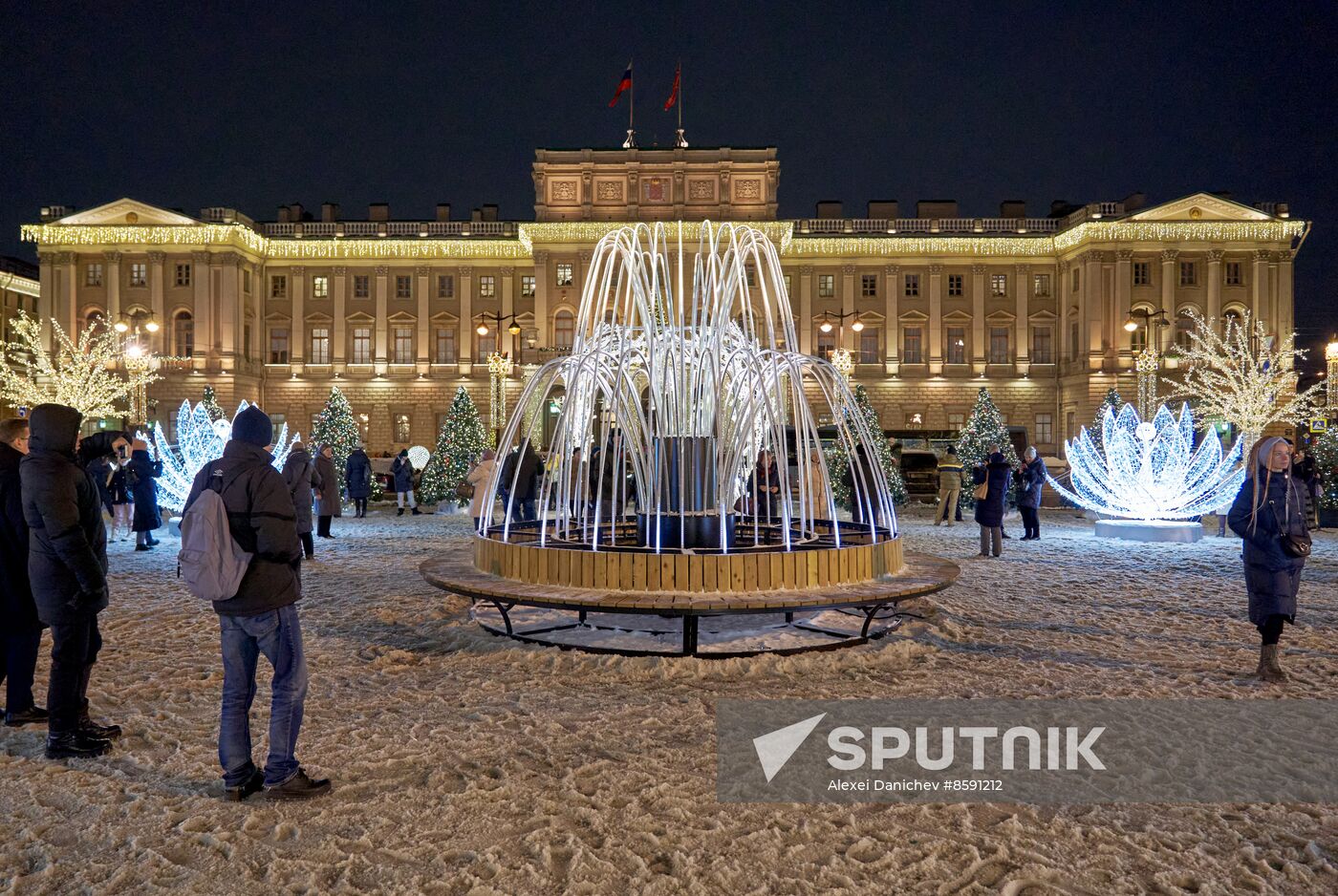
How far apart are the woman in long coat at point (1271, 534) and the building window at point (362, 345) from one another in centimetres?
5128

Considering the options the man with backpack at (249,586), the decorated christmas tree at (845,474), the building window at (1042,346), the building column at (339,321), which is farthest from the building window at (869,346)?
the man with backpack at (249,586)

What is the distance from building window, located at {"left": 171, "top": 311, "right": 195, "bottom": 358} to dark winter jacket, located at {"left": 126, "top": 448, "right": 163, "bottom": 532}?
135ft

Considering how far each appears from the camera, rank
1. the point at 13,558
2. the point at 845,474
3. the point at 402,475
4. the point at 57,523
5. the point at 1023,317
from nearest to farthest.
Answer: the point at 57,523 → the point at 13,558 → the point at 402,475 → the point at 845,474 → the point at 1023,317

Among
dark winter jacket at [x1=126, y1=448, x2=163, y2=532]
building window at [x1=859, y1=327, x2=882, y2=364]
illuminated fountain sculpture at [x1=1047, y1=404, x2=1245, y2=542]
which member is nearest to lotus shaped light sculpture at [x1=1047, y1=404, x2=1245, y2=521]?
illuminated fountain sculpture at [x1=1047, y1=404, x2=1245, y2=542]

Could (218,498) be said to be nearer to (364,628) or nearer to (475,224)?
(364,628)

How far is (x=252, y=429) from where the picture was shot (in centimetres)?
406

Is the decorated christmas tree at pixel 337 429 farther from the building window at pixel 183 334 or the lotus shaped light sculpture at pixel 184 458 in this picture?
the building window at pixel 183 334

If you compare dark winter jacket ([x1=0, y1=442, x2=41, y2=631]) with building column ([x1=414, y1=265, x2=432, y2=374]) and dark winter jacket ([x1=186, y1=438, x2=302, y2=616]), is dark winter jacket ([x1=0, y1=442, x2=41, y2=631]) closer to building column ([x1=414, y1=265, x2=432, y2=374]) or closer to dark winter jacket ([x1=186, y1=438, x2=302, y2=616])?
dark winter jacket ([x1=186, y1=438, x2=302, y2=616])

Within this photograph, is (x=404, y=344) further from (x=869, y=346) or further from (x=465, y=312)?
(x=869, y=346)

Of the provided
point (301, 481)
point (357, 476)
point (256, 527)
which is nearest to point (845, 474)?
point (357, 476)

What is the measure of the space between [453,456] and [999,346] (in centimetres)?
3861

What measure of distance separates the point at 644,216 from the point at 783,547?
42.2 meters

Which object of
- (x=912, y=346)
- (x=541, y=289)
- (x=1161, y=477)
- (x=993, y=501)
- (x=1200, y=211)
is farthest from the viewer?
(x=912, y=346)

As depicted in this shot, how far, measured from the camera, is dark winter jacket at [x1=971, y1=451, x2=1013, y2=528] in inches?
492
